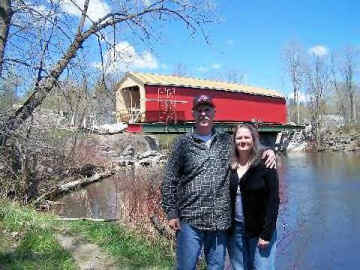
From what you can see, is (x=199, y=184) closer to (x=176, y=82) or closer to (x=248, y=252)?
(x=248, y=252)

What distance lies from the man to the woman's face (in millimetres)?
90

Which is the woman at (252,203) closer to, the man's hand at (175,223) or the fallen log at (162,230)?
the man's hand at (175,223)

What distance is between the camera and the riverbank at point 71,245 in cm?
Result: 492

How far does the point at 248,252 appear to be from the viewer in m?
3.37

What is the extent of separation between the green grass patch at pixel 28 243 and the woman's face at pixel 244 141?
101 inches

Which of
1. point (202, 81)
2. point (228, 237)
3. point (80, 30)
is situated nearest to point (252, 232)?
point (228, 237)

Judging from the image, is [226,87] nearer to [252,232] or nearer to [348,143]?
[348,143]

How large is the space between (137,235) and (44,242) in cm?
144

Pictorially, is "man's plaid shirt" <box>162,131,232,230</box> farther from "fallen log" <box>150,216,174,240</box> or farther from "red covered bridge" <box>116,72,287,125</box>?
"red covered bridge" <box>116,72,287,125</box>

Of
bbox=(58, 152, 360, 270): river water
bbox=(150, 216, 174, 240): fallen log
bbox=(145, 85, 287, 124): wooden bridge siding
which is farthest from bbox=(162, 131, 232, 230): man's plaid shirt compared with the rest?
bbox=(145, 85, 287, 124): wooden bridge siding

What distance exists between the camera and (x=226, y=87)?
28516 millimetres

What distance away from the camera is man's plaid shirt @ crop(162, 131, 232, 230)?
10.6 feet

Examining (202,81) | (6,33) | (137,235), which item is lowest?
(137,235)

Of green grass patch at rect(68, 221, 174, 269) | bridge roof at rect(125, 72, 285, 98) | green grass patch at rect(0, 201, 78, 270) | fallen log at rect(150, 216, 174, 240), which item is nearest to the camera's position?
green grass patch at rect(0, 201, 78, 270)
